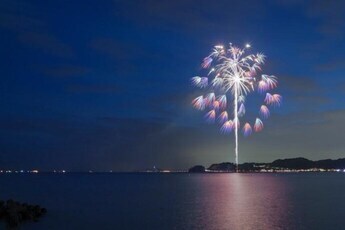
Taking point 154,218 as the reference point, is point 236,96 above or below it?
above

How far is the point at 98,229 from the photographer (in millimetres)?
45781

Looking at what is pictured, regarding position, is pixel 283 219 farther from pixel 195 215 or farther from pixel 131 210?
pixel 131 210

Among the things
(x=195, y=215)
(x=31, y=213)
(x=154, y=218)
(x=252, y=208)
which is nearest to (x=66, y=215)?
(x=31, y=213)

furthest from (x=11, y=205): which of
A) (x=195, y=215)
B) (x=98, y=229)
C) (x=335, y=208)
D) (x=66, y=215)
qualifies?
(x=335, y=208)

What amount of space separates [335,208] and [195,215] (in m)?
19.5

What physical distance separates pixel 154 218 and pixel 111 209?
13508 millimetres

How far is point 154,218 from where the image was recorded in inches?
2087

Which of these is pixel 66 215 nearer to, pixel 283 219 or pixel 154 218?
pixel 154 218

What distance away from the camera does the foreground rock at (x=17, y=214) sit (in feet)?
154

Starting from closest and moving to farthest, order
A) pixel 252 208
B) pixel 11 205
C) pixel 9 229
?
pixel 9 229
pixel 11 205
pixel 252 208

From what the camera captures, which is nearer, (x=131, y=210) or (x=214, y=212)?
(x=214, y=212)

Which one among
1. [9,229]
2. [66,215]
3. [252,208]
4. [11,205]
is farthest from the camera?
[252,208]

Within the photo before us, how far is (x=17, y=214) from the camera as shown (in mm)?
48531

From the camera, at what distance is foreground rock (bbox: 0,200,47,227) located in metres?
47.1
